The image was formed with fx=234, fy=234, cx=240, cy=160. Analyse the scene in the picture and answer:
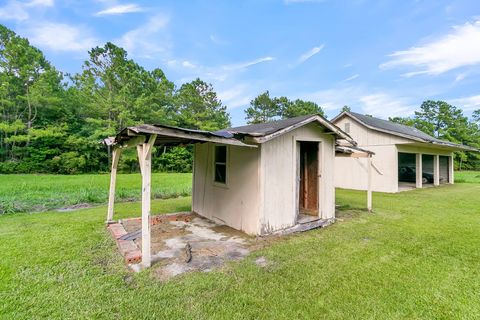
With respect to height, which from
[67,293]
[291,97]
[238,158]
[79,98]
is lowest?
[67,293]

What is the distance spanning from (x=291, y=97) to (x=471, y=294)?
3468 centimetres

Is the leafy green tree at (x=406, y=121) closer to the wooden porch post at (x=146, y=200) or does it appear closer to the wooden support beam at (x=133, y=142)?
the wooden support beam at (x=133, y=142)

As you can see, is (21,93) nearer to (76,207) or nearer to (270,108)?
(76,207)

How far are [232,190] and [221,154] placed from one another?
3.49ft

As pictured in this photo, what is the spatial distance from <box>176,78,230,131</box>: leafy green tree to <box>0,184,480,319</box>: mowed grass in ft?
69.7

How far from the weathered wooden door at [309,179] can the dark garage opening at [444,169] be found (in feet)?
50.1

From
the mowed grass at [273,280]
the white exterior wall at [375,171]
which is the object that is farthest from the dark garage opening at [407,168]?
the mowed grass at [273,280]

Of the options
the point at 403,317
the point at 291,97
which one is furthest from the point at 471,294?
the point at 291,97

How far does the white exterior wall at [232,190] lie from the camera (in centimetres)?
495

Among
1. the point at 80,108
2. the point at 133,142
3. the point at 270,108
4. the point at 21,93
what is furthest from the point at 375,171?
the point at 21,93

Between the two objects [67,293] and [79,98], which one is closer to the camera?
[67,293]

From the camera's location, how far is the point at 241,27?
11688 millimetres

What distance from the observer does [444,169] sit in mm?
16875

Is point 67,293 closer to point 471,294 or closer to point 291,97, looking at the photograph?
point 471,294
